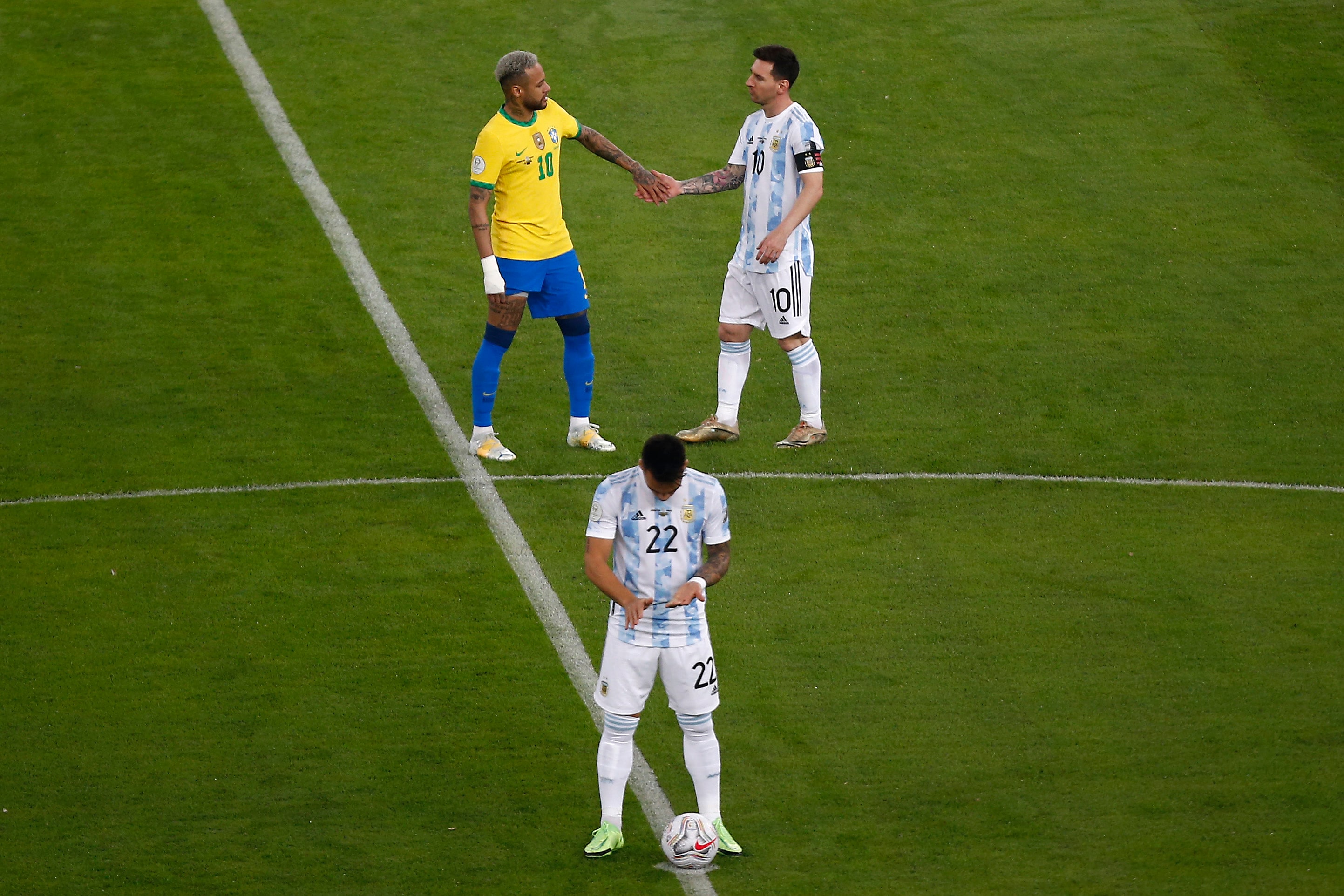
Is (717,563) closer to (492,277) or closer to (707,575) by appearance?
(707,575)

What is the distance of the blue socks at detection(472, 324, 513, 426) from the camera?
9.64m

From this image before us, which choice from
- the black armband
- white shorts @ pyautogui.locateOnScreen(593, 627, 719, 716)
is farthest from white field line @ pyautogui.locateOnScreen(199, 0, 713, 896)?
the black armband

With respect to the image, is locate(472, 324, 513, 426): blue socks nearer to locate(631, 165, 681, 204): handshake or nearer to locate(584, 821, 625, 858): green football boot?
locate(631, 165, 681, 204): handshake

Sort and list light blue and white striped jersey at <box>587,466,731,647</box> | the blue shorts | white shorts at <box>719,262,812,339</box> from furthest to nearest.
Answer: white shorts at <box>719,262,812,339</box> → the blue shorts → light blue and white striped jersey at <box>587,466,731,647</box>

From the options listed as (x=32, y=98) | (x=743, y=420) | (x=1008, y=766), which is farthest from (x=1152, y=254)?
(x=32, y=98)

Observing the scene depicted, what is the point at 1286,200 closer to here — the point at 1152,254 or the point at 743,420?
the point at 1152,254

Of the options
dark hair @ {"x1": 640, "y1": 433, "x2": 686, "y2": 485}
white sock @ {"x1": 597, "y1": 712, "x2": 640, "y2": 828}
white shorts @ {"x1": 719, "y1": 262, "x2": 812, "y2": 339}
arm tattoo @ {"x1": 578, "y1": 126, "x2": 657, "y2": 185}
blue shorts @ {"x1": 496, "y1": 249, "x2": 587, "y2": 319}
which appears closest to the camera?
dark hair @ {"x1": 640, "y1": 433, "x2": 686, "y2": 485}

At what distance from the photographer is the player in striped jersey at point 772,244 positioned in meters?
9.49

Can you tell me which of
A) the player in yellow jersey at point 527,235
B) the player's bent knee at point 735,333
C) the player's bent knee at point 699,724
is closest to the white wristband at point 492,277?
the player in yellow jersey at point 527,235

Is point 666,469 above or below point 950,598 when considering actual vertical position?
above

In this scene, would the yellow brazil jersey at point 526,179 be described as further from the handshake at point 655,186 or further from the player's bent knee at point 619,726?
the player's bent knee at point 619,726

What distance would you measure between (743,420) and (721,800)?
12.2 ft

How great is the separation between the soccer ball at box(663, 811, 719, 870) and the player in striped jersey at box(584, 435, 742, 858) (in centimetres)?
13

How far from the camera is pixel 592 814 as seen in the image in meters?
6.94
